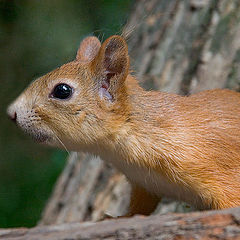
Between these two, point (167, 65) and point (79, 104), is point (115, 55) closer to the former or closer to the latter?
point (79, 104)

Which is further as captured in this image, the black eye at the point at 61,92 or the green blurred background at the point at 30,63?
the green blurred background at the point at 30,63

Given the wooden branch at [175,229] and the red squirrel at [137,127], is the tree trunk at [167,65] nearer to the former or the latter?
the red squirrel at [137,127]

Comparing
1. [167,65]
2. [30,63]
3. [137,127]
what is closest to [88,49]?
[137,127]

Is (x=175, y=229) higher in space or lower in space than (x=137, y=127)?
lower

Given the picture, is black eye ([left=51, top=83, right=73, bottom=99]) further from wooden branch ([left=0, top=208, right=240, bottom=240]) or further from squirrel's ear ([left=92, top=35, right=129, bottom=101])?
wooden branch ([left=0, top=208, right=240, bottom=240])

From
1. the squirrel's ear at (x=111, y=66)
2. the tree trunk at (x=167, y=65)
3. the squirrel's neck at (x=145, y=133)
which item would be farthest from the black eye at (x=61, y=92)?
the tree trunk at (x=167, y=65)

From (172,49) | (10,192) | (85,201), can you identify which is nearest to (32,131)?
(85,201)

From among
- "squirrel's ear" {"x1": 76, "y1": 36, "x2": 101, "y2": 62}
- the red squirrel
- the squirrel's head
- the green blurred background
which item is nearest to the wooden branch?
the red squirrel
